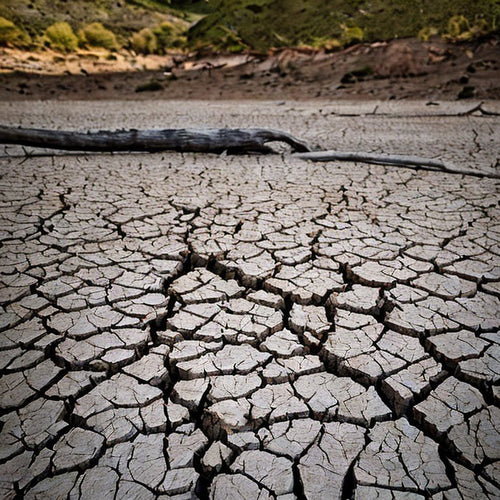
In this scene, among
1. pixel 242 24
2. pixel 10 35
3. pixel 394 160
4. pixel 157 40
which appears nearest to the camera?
pixel 394 160

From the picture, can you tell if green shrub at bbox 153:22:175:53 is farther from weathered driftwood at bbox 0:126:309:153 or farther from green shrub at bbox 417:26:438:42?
weathered driftwood at bbox 0:126:309:153

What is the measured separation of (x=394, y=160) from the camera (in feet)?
11.2

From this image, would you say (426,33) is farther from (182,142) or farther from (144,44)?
(182,142)

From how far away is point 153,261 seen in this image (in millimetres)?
1938

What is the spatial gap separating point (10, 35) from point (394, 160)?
47.4 feet

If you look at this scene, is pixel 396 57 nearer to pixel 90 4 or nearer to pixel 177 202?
pixel 177 202

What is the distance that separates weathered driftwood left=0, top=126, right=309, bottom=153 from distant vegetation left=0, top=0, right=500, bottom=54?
9432mm

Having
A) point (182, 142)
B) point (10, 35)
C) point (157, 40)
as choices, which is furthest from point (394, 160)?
point (157, 40)

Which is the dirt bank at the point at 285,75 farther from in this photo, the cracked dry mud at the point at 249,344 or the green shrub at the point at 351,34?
the cracked dry mud at the point at 249,344

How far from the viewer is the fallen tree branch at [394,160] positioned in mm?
3201

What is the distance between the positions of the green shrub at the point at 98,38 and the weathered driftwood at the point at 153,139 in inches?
509

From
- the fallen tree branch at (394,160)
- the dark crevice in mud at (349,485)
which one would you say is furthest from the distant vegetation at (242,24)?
the dark crevice in mud at (349,485)

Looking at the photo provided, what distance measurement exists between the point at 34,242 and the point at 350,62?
10.5 m

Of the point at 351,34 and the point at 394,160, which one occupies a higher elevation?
the point at 351,34
